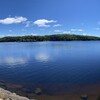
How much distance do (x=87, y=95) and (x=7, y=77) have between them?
1450 cm

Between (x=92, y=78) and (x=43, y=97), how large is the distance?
10441 millimetres

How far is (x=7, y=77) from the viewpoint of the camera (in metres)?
31.1

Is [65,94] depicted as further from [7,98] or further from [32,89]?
[7,98]

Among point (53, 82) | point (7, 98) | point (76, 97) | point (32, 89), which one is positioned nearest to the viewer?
point (7, 98)

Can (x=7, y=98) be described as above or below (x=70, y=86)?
above

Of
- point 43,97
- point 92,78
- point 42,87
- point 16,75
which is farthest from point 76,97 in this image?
point 16,75

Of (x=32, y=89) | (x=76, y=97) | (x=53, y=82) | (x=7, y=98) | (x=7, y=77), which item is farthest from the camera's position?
(x=7, y=77)

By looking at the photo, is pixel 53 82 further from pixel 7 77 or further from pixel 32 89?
pixel 7 77

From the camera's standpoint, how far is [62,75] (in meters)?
31.2

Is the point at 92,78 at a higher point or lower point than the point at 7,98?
lower

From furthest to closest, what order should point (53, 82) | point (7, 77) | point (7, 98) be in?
1. point (7, 77)
2. point (53, 82)
3. point (7, 98)

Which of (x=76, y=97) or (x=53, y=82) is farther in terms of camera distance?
(x=53, y=82)

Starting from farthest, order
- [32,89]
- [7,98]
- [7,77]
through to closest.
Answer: [7,77], [32,89], [7,98]

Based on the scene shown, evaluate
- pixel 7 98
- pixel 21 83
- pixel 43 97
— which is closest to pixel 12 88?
pixel 21 83
